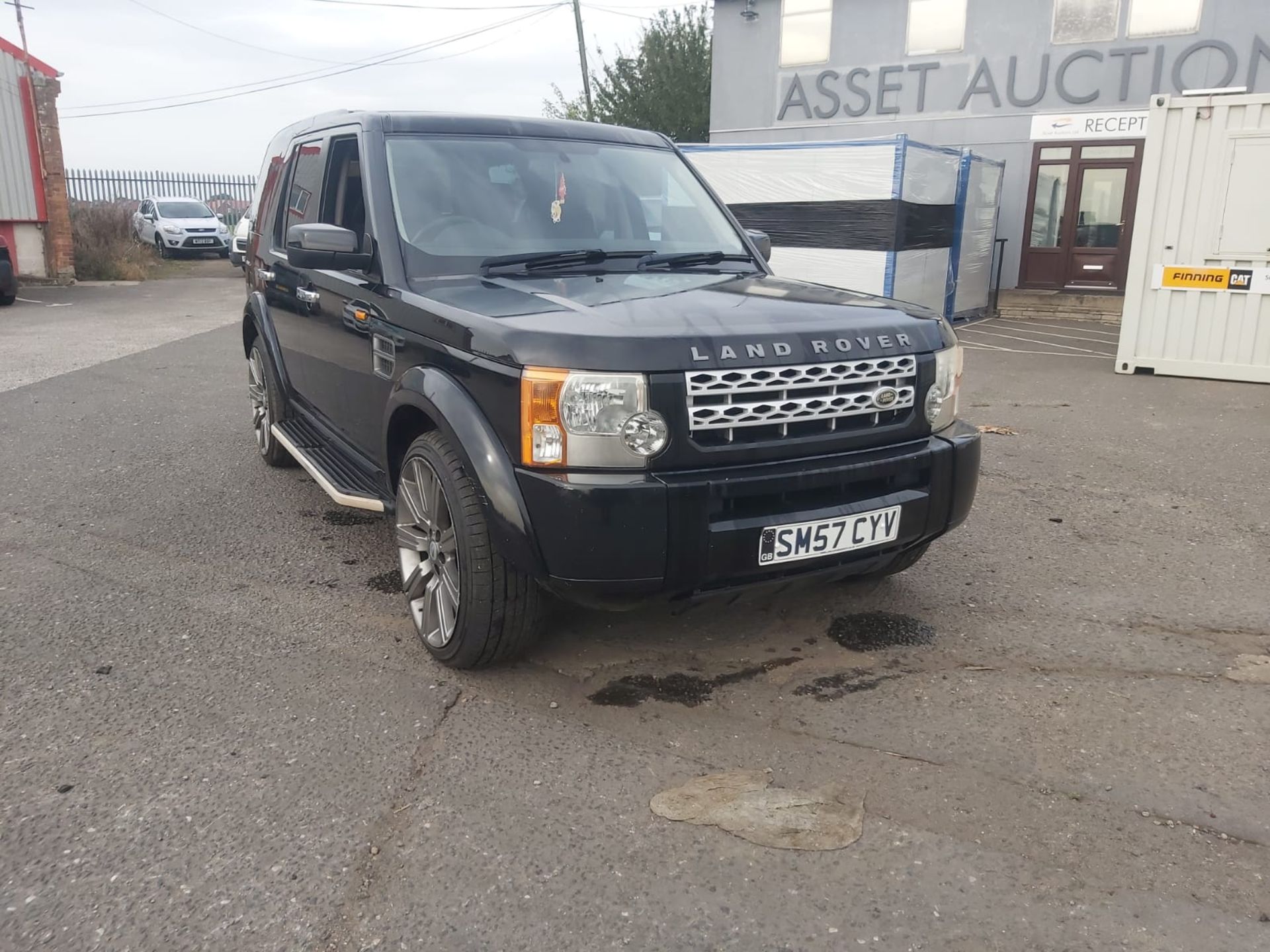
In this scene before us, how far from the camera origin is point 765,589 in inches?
125

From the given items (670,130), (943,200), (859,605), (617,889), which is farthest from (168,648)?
(670,130)

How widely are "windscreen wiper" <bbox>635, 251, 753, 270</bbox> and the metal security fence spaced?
101 feet

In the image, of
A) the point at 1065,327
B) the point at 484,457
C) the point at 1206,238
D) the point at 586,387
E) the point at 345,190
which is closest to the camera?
the point at 586,387

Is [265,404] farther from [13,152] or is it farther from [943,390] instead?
[13,152]

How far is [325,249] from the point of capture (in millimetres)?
3734

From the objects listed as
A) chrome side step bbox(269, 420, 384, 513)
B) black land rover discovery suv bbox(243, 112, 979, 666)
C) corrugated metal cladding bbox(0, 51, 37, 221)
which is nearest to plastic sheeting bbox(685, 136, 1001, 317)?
black land rover discovery suv bbox(243, 112, 979, 666)

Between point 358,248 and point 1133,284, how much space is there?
8716 millimetres

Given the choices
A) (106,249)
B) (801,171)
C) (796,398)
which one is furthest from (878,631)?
(106,249)

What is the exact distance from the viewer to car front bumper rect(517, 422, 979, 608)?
287cm

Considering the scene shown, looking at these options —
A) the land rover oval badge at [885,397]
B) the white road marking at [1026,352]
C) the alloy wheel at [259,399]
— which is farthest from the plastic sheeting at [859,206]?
the land rover oval badge at [885,397]

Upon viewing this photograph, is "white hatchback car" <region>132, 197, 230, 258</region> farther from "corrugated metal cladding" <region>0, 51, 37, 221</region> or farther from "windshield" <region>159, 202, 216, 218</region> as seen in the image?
"corrugated metal cladding" <region>0, 51, 37, 221</region>

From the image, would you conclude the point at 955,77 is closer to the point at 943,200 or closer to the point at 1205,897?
the point at 943,200

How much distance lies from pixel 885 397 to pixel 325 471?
2.45m

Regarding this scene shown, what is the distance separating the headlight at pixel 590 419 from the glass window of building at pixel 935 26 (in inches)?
692
